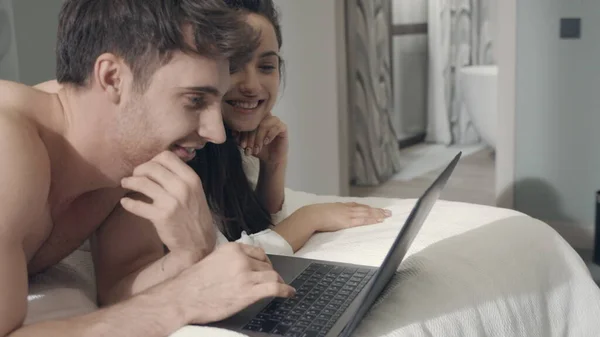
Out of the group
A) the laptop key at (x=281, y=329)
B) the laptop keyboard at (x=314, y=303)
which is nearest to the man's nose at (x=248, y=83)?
the laptop keyboard at (x=314, y=303)

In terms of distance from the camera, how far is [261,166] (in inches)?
62.4

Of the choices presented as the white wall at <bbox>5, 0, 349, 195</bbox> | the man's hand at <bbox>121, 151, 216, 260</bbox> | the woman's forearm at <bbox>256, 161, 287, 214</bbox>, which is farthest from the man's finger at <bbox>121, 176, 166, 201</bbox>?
the white wall at <bbox>5, 0, 349, 195</bbox>

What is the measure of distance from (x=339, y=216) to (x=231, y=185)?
0.85 ft

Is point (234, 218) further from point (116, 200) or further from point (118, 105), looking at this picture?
point (118, 105)

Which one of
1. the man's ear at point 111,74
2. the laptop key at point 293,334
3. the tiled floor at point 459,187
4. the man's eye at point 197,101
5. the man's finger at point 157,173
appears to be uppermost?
the man's ear at point 111,74

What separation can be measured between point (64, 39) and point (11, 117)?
0.20m

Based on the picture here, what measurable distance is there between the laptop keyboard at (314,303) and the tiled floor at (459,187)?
2.48 m

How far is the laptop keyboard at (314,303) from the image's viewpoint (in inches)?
34.2

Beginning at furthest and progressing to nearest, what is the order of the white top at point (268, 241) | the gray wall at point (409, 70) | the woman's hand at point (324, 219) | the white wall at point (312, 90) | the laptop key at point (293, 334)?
the gray wall at point (409, 70) → the white wall at point (312, 90) → the woman's hand at point (324, 219) → the white top at point (268, 241) → the laptop key at point (293, 334)

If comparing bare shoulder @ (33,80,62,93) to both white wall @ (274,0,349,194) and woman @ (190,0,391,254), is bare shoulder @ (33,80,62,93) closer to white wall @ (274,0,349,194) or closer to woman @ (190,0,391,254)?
woman @ (190,0,391,254)

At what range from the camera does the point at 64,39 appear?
3.47 feet

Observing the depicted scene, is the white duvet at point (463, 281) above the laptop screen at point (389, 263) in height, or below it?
below

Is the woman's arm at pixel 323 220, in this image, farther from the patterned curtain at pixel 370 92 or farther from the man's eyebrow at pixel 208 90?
the patterned curtain at pixel 370 92

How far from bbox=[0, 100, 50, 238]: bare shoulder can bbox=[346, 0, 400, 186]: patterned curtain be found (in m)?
2.77
